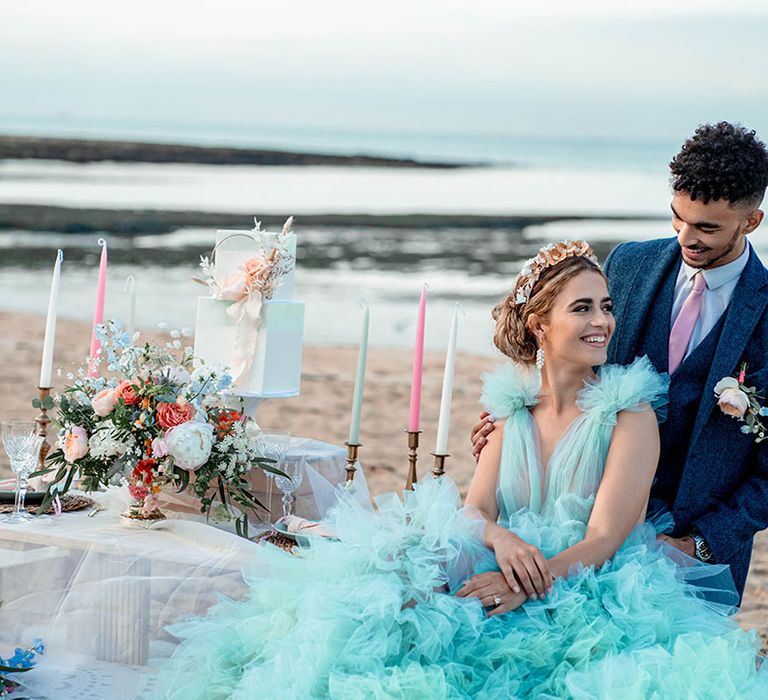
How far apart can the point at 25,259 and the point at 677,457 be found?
750 inches

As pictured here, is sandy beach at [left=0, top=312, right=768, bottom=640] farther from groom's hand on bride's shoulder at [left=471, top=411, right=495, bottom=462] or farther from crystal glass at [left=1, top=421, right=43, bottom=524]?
crystal glass at [left=1, top=421, right=43, bottom=524]

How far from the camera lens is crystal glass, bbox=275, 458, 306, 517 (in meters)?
3.93

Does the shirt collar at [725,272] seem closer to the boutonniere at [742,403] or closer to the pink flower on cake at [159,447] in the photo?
the boutonniere at [742,403]

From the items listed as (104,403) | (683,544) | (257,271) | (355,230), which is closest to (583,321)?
(683,544)

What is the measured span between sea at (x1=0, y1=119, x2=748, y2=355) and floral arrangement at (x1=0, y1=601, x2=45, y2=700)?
1.59m

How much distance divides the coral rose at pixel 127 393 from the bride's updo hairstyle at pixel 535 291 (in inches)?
45.8

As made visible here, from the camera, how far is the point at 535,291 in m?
3.71

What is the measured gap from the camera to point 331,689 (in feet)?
9.68

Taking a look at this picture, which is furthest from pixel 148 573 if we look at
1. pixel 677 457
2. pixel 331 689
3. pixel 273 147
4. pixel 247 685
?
pixel 273 147

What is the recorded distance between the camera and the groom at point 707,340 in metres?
3.53

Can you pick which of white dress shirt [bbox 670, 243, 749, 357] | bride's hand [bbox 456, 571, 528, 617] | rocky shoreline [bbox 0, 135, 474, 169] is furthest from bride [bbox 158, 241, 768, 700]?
rocky shoreline [bbox 0, 135, 474, 169]

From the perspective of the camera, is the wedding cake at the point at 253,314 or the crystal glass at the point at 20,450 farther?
the wedding cake at the point at 253,314

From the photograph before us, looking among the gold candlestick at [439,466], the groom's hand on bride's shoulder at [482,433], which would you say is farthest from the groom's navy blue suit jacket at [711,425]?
the gold candlestick at [439,466]

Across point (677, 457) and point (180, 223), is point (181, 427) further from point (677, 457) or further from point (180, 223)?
point (180, 223)
